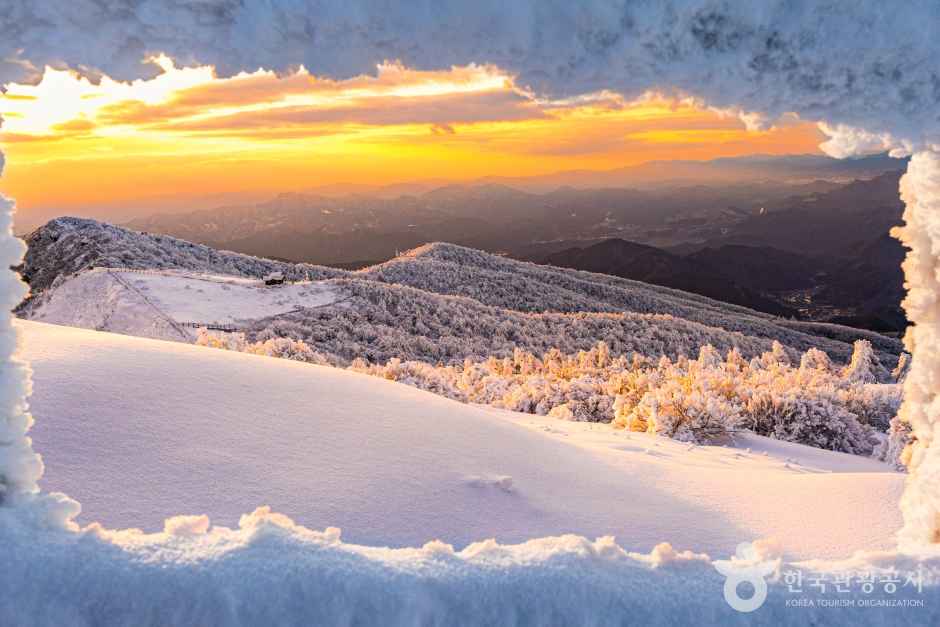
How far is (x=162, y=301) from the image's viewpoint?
17.6 meters

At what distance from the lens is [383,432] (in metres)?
4.04

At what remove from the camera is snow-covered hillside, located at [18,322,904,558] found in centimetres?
296

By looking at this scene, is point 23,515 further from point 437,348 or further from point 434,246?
point 434,246

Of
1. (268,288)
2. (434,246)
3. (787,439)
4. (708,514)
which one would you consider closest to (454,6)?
(708,514)

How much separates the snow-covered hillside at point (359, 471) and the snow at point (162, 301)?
37.4 feet

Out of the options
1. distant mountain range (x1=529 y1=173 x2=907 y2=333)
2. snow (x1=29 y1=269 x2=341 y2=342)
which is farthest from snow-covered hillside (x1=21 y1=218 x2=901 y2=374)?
distant mountain range (x1=529 y1=173 x2=907 y2=333)

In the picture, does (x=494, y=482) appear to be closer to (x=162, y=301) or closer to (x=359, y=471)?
(x=359, y=471)

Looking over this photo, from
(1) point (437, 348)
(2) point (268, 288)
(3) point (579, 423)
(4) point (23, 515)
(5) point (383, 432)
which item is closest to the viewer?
(4) point (23, 515)

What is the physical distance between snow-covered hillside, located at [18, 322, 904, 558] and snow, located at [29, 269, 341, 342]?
37.4 ft

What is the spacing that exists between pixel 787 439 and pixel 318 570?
28.3ft

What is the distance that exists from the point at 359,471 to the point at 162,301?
54.1 feet

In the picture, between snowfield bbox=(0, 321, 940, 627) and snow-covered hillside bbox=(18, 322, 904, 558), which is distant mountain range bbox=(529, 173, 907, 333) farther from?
snowfield bbox=(0, 321, 940, 627)

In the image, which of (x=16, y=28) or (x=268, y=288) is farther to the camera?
(x=268, y=288)

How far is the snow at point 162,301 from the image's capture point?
16.2 metres
